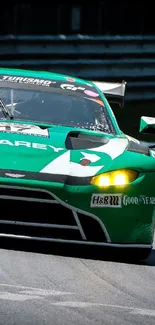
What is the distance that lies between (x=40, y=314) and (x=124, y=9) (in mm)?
13568

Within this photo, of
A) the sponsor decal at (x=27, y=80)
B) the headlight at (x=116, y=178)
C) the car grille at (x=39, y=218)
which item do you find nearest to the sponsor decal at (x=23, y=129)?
the headlight at (x=116, y=178)

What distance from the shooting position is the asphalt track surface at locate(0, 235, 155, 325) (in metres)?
5.28

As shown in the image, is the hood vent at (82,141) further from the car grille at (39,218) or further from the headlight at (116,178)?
the car grille at (39,218)

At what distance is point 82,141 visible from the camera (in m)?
7.19

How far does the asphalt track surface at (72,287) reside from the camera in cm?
528

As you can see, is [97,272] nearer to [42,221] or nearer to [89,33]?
[42,221]

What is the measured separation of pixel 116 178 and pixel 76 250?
0.63 meters

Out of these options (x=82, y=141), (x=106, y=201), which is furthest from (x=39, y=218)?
(x=82, y=141)

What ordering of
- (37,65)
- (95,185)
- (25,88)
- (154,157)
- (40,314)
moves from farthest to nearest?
(37,65) → (25,88) → (154,157) → (95,185) → (40,314)

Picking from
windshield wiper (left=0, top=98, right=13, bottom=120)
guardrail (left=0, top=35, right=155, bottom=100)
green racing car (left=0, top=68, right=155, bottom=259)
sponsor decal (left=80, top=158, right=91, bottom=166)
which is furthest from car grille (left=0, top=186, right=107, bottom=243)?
guardrail (left=0, top=35, right=155, bottom=100)

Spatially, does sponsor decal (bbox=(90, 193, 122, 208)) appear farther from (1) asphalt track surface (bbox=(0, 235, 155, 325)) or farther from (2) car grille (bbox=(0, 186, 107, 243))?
(1) asphalt track surface (bbox=(0, 235, 155, 325))

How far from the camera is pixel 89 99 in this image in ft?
27.7

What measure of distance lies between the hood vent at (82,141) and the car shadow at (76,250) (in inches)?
24.4

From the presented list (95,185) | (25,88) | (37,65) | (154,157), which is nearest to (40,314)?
(95,185)
